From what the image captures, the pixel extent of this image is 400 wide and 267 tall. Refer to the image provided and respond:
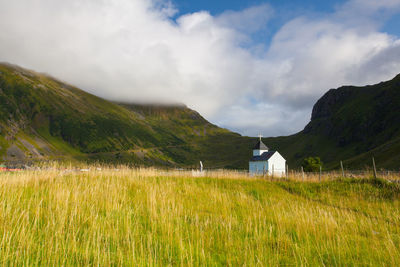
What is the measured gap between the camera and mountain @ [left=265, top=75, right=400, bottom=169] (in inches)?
5276

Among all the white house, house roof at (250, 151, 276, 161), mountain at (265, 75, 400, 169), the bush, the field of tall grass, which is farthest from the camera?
mountain at (265, 75, 400, 169)

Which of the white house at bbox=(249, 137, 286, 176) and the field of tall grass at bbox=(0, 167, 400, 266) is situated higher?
the white house at bbox=(249, 137, 286, 176)

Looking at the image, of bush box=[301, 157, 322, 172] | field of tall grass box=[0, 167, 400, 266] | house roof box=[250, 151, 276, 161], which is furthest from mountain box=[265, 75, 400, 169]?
field of tall grass box=[0, 167, 400, 266]

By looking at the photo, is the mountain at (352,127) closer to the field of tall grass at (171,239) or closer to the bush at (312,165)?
the bush at (312,165)

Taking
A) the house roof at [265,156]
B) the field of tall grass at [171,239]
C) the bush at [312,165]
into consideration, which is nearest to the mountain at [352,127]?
the bush at [312,165]

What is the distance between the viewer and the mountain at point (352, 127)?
134000mm

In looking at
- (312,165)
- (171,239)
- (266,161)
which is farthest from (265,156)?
(171,239)

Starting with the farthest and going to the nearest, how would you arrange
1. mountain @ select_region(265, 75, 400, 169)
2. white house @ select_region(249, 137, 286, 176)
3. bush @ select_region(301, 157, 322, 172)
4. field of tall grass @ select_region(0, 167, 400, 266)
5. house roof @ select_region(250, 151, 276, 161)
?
mountain @ select_region(265, 75, 400, 169) < bush @ select_region(301, 157, 322, 172) < house roof @ select_region(250, 151, 276, 161) < white house @ select_region(249, 137, 286, 176) < field of tall grass @ select_region(0, 167, 400, 266)

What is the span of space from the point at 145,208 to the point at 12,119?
9007 inches

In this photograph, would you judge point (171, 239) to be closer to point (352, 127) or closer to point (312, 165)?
point (312, 165)

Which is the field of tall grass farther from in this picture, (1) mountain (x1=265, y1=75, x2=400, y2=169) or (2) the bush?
(1) mountain (x1=265, y1=75, x2=400, y2=169)

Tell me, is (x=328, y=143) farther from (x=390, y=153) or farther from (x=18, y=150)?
(x=18, y=150)

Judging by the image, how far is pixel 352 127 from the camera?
507ft

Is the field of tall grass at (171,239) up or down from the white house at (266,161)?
down
